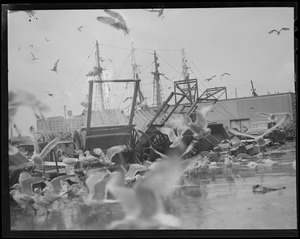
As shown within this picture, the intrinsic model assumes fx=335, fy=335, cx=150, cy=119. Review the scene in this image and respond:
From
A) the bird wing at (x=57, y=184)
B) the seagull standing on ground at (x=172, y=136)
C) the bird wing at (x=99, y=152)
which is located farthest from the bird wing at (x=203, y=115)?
the bird wing at (x=57, y=184)

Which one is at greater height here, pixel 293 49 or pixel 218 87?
pixel 293 49

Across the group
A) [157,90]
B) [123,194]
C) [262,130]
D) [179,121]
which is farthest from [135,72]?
[262,130]

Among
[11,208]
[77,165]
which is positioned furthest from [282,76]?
[11,208]

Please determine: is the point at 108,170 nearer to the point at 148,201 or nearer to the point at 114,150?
the point at 114,150

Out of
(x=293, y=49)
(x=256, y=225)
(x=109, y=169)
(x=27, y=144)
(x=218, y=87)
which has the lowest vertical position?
(x=256, y=225)

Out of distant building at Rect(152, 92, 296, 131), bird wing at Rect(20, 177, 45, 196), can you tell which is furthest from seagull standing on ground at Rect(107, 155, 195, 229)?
bird wing at Rect(20, 177, 45, 196)

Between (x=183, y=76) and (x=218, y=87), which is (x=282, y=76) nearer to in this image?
(x=218, y=87)

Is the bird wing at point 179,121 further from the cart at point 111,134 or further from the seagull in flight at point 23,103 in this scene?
the seagull in flight at point 23,103

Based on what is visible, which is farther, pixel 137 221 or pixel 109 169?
pixel 109 169

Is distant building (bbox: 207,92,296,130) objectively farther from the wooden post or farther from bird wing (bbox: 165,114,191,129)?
the wooden post
